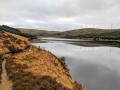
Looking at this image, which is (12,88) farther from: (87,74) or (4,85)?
(87,74)

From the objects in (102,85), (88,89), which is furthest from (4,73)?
(102,85)

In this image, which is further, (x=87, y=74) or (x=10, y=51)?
(x=10, y=51)

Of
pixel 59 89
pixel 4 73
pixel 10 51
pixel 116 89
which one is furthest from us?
pixel 10 51

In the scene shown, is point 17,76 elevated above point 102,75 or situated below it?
above

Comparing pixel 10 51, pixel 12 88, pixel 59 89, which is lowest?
pixel 59 89

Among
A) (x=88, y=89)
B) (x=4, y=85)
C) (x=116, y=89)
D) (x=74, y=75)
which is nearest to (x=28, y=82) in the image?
(x=4, y=85)

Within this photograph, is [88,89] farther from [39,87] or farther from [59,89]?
[39,87]

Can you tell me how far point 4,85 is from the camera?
10484 mm

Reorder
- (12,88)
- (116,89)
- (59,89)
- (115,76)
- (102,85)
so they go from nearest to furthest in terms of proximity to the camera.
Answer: (12,88)
(59,89)
(116,89)
(102,85)
(115,76)

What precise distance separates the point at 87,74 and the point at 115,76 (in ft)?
20.2

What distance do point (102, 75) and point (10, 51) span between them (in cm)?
2547

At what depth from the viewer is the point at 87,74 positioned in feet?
72.4

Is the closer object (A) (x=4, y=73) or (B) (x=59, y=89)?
(B) (x=59, y=89)

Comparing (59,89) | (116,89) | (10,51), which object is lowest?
(116,89)
